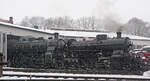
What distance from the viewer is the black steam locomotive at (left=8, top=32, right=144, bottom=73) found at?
1852cm

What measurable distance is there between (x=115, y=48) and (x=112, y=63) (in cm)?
159

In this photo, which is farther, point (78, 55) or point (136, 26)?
point (136, 26)

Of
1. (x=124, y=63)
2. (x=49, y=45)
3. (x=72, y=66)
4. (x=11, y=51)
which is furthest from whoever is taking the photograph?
(x=11, y=51)

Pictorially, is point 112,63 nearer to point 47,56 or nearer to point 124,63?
point 124,63

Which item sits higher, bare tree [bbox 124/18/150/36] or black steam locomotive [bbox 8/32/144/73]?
bare tree [bbox 124/18/150/36]

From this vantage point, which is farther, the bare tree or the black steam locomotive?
the bare tree

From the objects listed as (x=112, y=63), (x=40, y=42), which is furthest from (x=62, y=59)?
(x=112, y=63)

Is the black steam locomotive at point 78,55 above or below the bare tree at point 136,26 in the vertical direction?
below

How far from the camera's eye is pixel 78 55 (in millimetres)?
21125

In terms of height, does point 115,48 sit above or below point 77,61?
above

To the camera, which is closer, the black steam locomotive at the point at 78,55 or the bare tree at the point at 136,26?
the black steam locomotive at the point at 78,55

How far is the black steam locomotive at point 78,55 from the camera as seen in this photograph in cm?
1852

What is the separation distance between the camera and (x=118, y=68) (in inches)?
724

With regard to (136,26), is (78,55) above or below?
below
